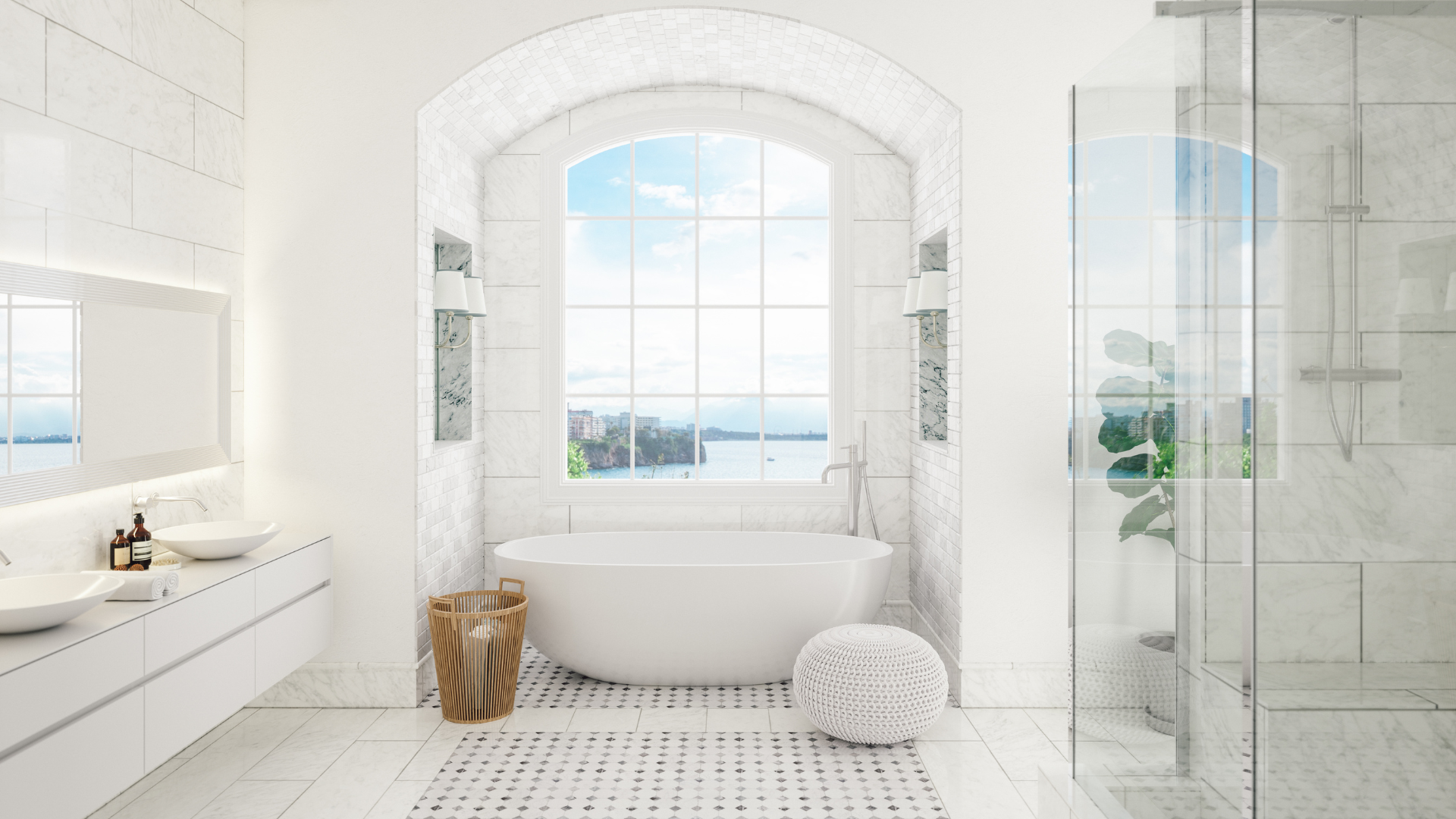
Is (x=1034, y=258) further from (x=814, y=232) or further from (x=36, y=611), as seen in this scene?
(x=36, y=611)

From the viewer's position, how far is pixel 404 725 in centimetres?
341

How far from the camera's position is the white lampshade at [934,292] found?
3.91m

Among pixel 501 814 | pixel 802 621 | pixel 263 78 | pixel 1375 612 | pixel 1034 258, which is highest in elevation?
pixel 263 78

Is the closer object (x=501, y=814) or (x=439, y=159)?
(x=501, y=814)

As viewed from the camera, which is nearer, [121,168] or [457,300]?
[121,168]

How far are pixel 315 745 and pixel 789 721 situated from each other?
182 centimetres

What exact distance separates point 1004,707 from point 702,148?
580cm

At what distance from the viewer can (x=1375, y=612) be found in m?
1.44

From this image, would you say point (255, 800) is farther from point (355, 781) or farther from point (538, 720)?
point (538, 720)

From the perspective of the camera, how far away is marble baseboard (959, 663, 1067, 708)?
141 inches

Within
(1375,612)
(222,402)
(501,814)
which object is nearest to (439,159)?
(222,402)

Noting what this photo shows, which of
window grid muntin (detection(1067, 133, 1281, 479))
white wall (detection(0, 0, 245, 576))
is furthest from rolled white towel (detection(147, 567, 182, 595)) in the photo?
window grid muntin (detection(1067, 133, 1281, 479))

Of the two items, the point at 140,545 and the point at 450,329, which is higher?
the point at 450,329

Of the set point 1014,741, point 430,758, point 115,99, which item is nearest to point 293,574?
point 430,758
